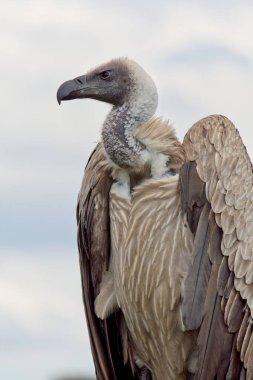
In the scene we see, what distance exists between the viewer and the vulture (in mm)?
13781

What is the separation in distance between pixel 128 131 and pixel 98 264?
111 cm

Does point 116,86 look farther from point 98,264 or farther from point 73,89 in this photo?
point 98,264

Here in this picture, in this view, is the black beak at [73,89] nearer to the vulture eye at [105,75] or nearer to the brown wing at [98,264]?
the vulture eye at [105,75]

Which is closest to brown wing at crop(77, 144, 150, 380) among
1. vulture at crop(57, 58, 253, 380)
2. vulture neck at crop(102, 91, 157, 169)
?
vulture at crop(57, 58, 253, 380)

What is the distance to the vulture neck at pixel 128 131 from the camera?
14031 mm

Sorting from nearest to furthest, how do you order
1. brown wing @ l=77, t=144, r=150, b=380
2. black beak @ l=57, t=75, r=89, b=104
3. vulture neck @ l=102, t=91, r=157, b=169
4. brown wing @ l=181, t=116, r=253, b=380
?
brown wing @ l=181, t=116, r=253, b=380
vulture neck @ l=102, t=91, r=157, b=169
black beak @ l=57, t=75, r=89, b=104
brown wing @ l=77, t=144, r=150, b=380

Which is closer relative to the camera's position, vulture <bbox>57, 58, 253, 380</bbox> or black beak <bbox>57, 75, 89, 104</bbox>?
→ vulture <bbox>57, 58, 253, 380</bbox>

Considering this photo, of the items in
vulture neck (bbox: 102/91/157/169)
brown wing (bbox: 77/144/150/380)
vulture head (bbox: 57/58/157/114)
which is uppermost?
vulture head (bbox: 57/58/157/114)

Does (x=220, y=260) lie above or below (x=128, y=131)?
below

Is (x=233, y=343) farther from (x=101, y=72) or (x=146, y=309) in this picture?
(x=101, y=72)

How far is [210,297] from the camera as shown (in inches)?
542

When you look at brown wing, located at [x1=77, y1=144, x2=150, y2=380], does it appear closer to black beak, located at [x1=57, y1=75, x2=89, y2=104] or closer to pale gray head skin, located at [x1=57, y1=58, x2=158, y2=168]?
pale gray head skin, located at [x1=57, y1=58, x2=158, y2=168]

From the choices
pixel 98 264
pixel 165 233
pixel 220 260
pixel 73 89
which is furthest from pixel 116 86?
pixel 220 260

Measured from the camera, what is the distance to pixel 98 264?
48.1ft
